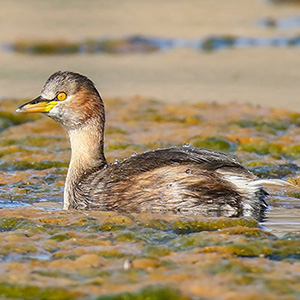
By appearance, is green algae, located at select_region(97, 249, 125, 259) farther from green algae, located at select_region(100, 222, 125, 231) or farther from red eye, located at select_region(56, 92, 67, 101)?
red eye, located at select_region(56, 92, 67, 101)

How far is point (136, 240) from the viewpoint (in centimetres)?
602

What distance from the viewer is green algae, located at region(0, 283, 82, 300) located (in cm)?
482

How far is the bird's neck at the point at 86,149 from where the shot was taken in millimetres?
7688

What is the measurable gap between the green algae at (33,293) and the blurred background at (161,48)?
828 cm

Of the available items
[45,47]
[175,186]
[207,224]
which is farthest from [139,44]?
[207,224]

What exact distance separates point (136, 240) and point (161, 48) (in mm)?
12174

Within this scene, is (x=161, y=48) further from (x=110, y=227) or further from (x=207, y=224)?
(x=110, y=227)

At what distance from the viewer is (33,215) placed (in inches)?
263

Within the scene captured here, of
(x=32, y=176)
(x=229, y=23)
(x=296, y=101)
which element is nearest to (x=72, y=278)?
(x=32, y=176)

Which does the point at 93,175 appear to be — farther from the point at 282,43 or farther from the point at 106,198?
the point at 282,43

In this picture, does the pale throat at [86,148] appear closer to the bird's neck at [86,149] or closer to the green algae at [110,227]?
the bird's neck at [86,149]

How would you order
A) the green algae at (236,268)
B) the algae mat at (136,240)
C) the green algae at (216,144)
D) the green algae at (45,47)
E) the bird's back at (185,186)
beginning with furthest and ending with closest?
the green algae at (45,47) → the green algae at (216,144) → the bird's back at (185,186) → the green algae at (236,268) → the algae mat at (136,240)

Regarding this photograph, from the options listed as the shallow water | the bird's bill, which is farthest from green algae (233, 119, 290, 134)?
the shallow water

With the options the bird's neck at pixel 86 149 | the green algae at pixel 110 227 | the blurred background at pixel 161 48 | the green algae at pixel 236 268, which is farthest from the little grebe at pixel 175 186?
the blurred background at pixel 161 48
